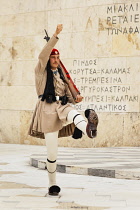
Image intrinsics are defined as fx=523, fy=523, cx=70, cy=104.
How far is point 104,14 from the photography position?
1262 centimetres

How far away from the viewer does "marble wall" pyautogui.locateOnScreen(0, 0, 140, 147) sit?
1229 centimetres

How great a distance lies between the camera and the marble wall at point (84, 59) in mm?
12289

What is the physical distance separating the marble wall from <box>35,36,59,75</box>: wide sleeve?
628 cm

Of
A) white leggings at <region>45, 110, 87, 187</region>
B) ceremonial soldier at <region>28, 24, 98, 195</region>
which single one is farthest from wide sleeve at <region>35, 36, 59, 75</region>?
white leggings at <region>45, 110, 87, 187</region>

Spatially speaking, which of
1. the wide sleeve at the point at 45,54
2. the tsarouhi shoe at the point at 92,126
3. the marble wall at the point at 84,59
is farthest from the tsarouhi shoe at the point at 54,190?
the marble wall at the point at 84,59

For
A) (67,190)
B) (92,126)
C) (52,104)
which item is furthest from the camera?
(67,190)

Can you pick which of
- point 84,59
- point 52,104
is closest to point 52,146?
point 52,104

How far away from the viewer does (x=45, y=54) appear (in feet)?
19.8

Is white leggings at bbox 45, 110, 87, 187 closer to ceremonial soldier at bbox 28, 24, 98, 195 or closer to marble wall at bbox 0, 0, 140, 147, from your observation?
ceremonial soldier at bbox 28, 24, 98, 195

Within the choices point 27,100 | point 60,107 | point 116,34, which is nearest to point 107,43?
point 116,34

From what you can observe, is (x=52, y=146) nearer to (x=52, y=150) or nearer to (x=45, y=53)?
(x=52, y=150)

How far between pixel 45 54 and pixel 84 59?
683 cm

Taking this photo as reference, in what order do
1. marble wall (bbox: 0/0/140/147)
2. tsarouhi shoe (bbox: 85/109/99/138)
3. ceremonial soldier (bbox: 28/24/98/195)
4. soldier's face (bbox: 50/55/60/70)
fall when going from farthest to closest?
marble wall (bbox: 0/0/140/147)
soldier's face (bbox: 50/55/60/70)
ceremonial soldier (bbox: 28/24/98/195)
tsarouhi shoe (bbox: 85/109/99/138)

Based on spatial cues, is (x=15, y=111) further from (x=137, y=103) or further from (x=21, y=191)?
(x=21, y=191)
